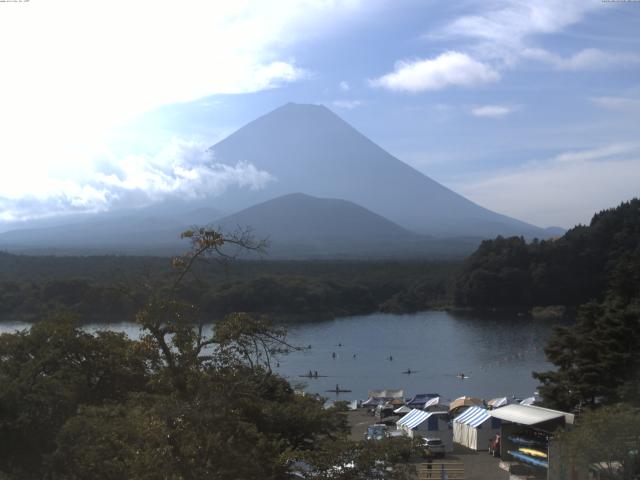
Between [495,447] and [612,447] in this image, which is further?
[495,447]

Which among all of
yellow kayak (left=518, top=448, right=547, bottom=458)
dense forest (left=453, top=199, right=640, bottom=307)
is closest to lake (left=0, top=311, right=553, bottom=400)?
dense forest (left=453, top=199, right=640, bottom=307)

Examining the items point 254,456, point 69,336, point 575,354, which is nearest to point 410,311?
point 575,354

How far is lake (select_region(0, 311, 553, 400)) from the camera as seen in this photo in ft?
55.7

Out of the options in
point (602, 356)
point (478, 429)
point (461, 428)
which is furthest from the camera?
point (461, 428)

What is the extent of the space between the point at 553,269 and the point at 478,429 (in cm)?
2084

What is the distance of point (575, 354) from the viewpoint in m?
9.22

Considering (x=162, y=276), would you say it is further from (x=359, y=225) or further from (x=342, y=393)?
(x=359, y=225)

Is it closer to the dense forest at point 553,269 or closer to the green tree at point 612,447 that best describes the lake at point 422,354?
the dense forest at point 553,269

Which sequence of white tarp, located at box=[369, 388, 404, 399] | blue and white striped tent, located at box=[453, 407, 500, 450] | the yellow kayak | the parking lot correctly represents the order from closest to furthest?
the yellow kayak, the parking lot, blue and white striped tent, located at box=[453, 407, 500, 450], white tarp, located at box=[369, 388, 404, 399]

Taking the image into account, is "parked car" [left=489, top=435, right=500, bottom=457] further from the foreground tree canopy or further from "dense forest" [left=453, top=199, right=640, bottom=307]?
"dense forest" [left=453, top=199, right=640, bottom=307]

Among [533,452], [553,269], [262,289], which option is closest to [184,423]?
[533,452]

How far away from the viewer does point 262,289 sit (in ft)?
93.7

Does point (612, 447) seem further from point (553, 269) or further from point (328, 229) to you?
point (328, 229)

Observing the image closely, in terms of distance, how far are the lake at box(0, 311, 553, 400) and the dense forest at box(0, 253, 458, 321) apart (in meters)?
1.37
